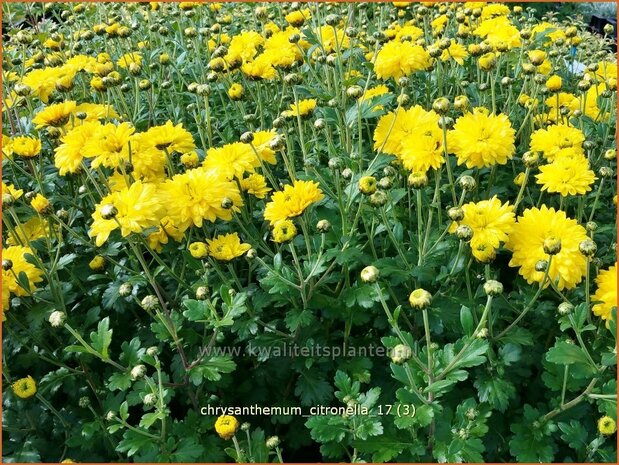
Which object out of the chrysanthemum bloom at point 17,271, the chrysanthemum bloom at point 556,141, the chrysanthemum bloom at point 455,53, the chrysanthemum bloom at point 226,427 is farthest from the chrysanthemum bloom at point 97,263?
the chrysanthemum bloom at point 455,53

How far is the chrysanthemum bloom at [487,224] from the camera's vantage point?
1688 millimetres

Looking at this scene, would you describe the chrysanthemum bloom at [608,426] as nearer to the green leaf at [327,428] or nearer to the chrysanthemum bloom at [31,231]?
the green leaf at [327,428]

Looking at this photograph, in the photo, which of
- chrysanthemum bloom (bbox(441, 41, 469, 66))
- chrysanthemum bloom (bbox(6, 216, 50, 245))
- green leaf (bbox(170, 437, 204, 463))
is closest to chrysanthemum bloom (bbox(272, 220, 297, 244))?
green leaf (bbox(170, 437, 204, 463))

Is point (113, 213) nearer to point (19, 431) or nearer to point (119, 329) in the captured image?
point (119, 329)

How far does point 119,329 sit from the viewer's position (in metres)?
2.19

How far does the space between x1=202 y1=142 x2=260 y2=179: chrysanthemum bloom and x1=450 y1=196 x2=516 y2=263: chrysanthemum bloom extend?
75 centimetres

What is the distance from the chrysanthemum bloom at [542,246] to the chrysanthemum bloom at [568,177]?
0.18 meters

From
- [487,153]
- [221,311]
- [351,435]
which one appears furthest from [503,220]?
[221,311]

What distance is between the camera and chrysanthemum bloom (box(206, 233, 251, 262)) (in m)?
1.88

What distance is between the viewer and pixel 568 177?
193 cm

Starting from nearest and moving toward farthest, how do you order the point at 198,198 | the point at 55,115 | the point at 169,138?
the point at 198,198
the point at 169,138
the point at 55,115

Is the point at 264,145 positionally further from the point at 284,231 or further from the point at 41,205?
the point at 41,205

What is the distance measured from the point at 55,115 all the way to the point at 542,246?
1.77m

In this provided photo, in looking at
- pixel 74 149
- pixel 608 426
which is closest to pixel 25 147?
pixel 74 149
